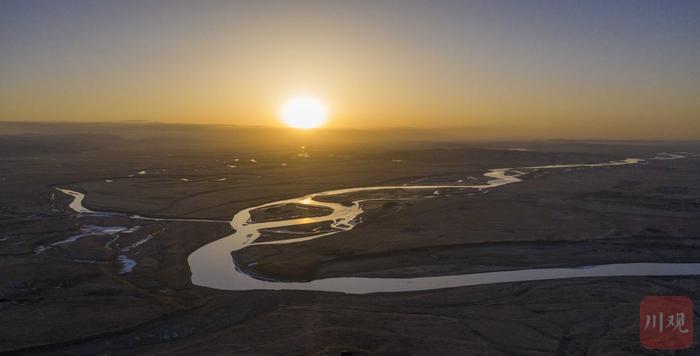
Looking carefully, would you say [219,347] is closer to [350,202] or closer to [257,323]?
[257,323]

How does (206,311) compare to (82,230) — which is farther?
(82,230)

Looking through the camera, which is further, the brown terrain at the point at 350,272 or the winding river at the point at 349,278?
the winding river at the point at 349,278

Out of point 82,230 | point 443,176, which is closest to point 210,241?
point 82,230

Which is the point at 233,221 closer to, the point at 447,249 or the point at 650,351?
the point at 447,249

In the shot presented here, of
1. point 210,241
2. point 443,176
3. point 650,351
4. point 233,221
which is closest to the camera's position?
point 650,351

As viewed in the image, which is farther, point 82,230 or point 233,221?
point 233,221

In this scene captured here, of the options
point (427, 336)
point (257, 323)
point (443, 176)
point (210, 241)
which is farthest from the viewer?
point (443, 176)

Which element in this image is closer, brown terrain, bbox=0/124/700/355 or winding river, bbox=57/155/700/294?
brown terrain, bbox=0/124/700/355

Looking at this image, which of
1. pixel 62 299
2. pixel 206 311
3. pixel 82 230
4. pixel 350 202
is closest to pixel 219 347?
pixel 206 311

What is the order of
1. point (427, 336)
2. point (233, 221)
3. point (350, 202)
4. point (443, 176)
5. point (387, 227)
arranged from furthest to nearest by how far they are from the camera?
point (443, 176) → point (350, 202) → point (233, 221) → point (387, 227) → point (427, 336)
